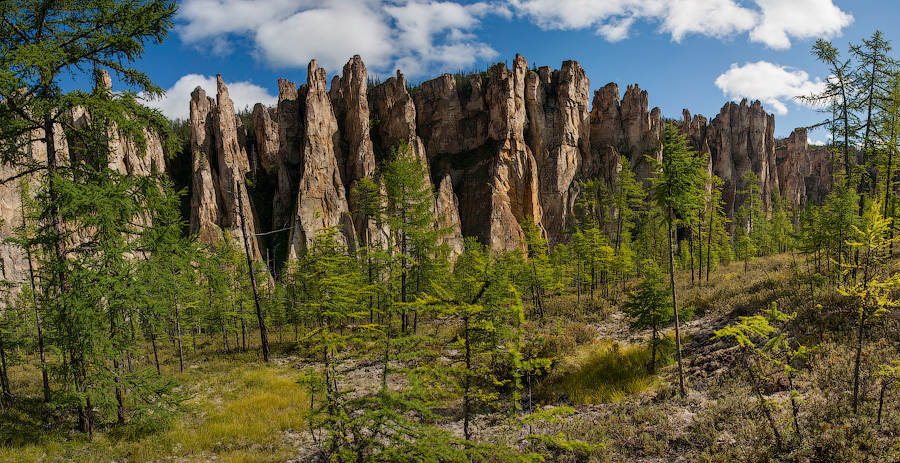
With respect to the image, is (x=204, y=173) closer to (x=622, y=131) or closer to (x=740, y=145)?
(x=622, y=131)

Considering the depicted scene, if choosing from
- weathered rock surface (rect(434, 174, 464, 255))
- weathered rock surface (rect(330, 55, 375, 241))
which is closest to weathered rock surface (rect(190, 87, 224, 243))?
weathered rock surface (rect(330, 55, 375, 241))

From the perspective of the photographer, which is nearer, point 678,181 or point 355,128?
point 678,181

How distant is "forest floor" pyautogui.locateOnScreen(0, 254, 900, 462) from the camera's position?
6.69 meters

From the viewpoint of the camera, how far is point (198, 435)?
28.5ft

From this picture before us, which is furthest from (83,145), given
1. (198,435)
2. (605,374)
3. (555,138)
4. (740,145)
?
(740,145)

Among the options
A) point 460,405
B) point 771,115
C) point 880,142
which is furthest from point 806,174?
point 460,405

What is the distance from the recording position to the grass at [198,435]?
293 inches

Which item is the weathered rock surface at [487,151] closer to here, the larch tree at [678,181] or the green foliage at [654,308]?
the green foliage at [654,308]

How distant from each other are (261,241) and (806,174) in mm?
143206

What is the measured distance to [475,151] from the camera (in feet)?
219

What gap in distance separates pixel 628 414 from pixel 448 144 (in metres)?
63.7

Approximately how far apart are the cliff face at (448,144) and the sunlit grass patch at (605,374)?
43.3 m

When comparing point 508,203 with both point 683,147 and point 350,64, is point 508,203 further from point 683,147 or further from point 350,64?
point 683,147

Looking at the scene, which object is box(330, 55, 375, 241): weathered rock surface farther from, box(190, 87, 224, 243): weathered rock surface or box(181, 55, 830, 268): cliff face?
box(190, 87, 224, 243): weathered rock surface
